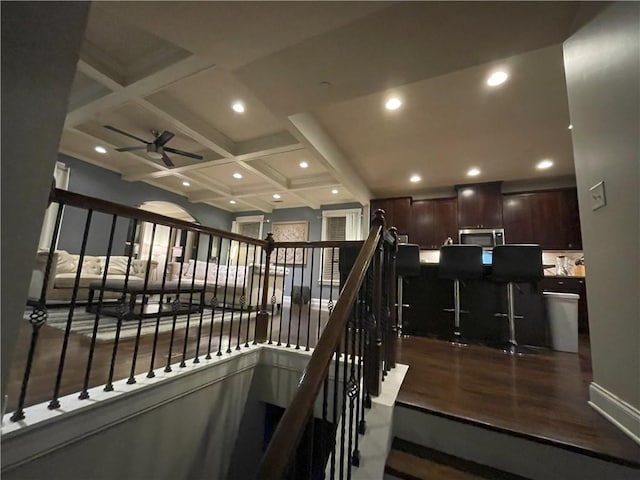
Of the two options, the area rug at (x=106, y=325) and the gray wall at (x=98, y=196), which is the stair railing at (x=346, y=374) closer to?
→ the area rug at (x=106, y=325)

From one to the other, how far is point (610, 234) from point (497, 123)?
281cm

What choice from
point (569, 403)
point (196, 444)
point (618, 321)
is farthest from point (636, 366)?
point (196, 444)

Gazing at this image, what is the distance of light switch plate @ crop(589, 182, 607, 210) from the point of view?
138cm

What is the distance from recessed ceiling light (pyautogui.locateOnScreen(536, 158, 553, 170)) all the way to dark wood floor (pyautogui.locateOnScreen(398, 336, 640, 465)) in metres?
3.46

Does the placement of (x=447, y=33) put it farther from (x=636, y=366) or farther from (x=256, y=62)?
(x=636, y=366)

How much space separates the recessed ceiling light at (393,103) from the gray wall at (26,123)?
2982 mm

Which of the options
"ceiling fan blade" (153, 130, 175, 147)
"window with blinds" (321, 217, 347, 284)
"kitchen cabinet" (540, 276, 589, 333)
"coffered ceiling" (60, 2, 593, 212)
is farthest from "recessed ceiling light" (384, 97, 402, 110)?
"window with blinds" (321, 217, 347, 284)

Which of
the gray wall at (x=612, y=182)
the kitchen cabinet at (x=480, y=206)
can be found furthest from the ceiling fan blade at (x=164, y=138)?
the kitchen cabinet at (x=480, y=206)

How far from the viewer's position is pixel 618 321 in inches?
50.5

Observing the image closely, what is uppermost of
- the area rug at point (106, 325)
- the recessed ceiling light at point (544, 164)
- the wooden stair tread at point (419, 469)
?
the recessed ceiling light at point (544, 164)

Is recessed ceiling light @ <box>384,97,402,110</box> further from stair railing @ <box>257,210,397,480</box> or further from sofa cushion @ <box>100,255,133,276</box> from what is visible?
sofa cushion @ <box>100,255,133,276</box>

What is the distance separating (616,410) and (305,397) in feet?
5.46

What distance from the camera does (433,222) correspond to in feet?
19.0

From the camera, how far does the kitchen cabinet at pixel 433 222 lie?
562cm
